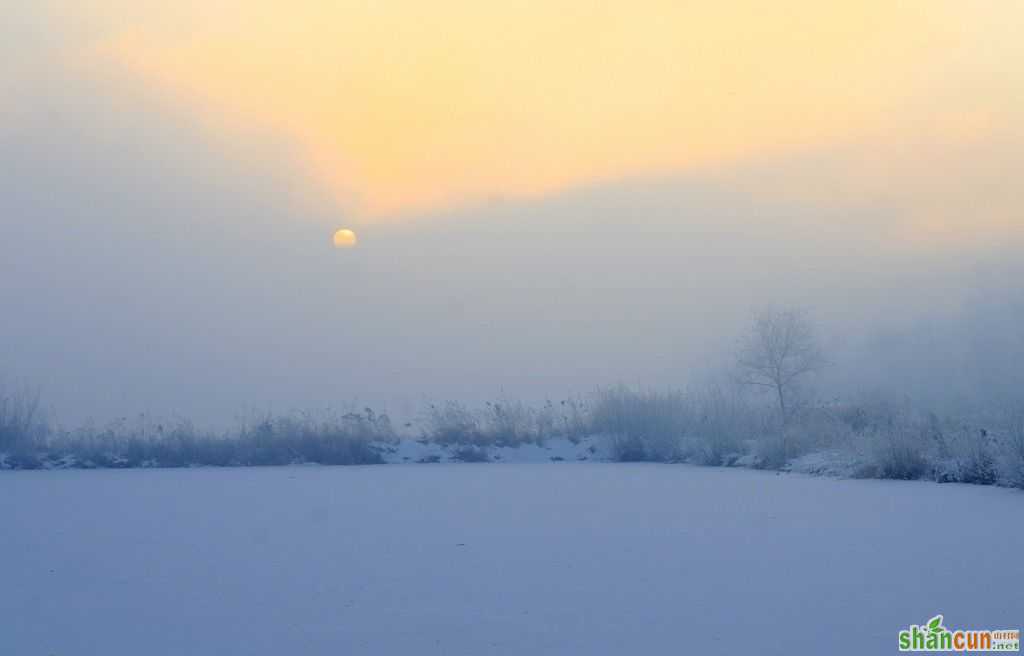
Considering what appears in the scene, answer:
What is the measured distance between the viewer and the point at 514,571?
5863 millimetres

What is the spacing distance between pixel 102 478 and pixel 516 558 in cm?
1045

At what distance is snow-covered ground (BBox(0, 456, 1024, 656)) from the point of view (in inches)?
170

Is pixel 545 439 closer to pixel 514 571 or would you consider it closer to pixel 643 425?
pixel 643 425

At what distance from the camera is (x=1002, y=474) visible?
10117mm

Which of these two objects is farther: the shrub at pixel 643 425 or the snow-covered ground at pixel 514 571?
the shrub at pixel 643 425

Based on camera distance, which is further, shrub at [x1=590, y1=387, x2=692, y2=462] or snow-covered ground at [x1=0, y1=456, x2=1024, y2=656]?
shrub at [x1=590, y1=387, x2=692, y2=462]

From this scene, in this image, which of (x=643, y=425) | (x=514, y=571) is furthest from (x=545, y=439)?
(x=514, y=571)

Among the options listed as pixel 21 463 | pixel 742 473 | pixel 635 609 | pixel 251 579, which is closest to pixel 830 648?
pixel 635 609

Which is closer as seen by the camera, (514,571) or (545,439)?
(514,571)

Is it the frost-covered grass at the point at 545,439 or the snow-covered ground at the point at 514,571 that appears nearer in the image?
the snow-covered ground at the point at 514,571

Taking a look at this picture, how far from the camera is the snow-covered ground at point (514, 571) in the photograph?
4.32 metres

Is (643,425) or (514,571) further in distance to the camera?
(643,425)

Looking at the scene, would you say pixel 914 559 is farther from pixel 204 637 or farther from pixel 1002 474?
pixel 1002 474

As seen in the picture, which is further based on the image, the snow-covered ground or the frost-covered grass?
the frost-covered grass
